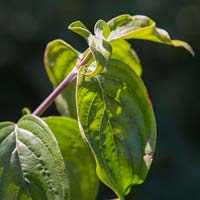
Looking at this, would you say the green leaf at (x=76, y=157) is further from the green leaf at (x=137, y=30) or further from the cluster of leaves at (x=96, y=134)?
the green leaf at (x=137, y=30)

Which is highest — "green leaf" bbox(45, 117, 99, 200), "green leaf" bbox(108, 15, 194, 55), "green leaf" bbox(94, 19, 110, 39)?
"green leaf" bbox(94, 19, 110, 39)

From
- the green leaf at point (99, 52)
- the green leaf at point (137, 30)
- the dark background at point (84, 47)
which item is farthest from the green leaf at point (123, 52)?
the dark background at point (84, 47)

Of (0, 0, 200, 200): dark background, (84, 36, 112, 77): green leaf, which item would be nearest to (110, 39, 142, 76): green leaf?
(84, 36, 112, 77): green leaf

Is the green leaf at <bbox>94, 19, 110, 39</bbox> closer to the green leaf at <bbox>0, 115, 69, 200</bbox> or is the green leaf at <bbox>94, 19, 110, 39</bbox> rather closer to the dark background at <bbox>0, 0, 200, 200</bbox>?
the green leaf at <bbox>0, 115, 69, 200</bbox>

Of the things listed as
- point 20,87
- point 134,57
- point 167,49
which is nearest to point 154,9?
point 167,49

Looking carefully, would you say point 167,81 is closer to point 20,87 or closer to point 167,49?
point 167,49

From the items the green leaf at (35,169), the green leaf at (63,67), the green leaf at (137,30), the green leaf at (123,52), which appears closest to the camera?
the green leaf at (35,169)
